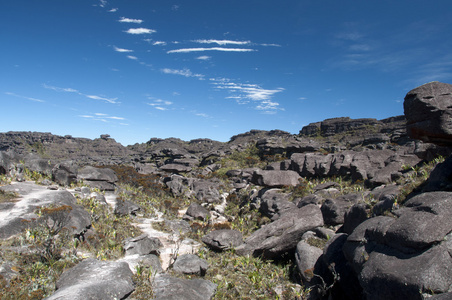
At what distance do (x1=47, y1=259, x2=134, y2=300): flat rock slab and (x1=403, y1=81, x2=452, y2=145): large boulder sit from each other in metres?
10.8

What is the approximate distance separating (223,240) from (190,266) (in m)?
2.80

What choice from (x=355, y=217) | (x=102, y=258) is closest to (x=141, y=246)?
(x=102, y=258)

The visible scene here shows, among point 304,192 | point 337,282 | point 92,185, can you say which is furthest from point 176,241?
point 92,185

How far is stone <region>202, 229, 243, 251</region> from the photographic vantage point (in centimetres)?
1254

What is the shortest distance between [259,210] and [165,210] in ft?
23.6

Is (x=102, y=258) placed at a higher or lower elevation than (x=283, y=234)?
lower

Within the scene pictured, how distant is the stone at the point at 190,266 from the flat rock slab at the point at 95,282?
2491 mm

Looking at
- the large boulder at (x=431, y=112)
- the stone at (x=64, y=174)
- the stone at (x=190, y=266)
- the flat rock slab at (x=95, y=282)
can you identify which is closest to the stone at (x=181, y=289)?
the flat rock slab at (x=95, y=282)

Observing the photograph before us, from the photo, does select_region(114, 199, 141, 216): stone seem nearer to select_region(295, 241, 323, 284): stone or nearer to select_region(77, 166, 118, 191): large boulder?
select_region(77, 166, 118, 191): large boulder

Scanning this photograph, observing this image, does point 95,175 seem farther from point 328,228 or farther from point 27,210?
point 328,228

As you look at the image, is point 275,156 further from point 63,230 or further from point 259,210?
point 63,230

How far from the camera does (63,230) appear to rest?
10594 millimetres

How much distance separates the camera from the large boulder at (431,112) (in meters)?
8.32

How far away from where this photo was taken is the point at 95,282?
702cm
